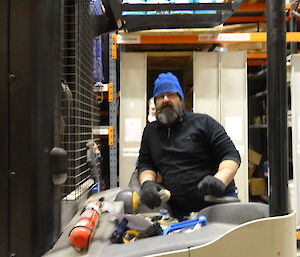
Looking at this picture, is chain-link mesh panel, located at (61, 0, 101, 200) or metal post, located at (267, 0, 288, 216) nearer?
metal post, located at (267, 0, 288, 216)

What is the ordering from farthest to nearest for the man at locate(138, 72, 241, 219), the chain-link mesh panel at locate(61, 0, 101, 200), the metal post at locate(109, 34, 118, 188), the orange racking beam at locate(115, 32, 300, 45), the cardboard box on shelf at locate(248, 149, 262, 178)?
the cardboard box on shelf at locate(248, 149, 262, 178) → the metal post at locate(109, 34, 118, 188) → the orange racking beam at locate(115, 32, 300, 45) → the man at locate(138, 72, 241, 219) → the chain-link mesh panel at locate(61, 0, 101, 200)

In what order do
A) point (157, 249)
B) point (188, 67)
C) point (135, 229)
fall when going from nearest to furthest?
point (157, 249) → point (135, 229) → point (188, 67)

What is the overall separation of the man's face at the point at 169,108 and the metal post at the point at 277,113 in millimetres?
1201

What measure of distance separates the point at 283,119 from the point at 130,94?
1.74 m

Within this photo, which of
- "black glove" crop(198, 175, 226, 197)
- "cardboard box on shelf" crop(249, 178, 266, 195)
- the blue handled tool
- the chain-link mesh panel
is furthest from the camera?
"cardboard box on shelf" crop(249, 178, 266, 195)

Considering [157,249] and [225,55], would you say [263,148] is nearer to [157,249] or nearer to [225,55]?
[225,55]

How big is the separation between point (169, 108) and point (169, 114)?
4 centimetres

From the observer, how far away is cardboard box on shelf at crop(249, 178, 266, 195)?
2982mm

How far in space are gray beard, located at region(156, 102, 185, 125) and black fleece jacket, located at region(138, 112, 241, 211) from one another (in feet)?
0.17

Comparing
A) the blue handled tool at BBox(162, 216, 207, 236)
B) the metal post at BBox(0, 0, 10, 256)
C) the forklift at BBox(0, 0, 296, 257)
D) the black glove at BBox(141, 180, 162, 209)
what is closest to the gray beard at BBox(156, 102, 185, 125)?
the black glove at BBox(141, 180, 162, 209)

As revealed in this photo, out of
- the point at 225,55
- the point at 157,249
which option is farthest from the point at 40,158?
the point at 225,55

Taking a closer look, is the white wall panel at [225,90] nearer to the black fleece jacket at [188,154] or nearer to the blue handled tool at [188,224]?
the black fleece jacket at [188,154]

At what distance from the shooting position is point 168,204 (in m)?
1.81

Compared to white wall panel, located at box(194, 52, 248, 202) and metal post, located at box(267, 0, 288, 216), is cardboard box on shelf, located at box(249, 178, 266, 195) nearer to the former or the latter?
white wall panel, located at box(194, 52, 248, 202)
